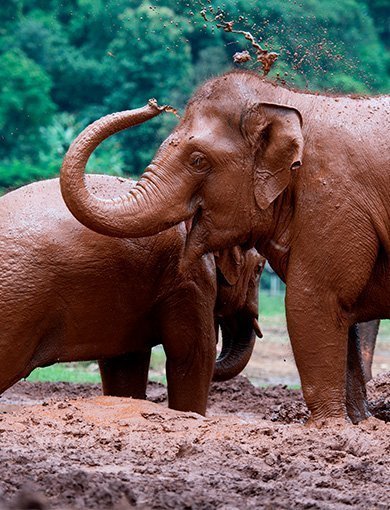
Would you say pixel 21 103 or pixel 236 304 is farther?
pixel 21 103

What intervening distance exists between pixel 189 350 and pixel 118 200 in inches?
69.3

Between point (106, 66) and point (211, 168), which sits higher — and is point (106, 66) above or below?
below

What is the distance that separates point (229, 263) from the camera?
31.7 feet

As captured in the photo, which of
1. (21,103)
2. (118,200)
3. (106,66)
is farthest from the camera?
(106,66)

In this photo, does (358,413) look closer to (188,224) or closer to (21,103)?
(188,224)

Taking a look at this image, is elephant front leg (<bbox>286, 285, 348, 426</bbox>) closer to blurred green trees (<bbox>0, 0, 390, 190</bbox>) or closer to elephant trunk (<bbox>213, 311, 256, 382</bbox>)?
elephant trunk (<bbox>213, 311, 256, 382</bbox>)

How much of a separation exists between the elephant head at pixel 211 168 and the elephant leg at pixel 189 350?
89cm

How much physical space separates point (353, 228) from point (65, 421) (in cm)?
221

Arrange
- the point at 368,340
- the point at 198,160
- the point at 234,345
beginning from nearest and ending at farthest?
1. the point at 198,160
2. the point at 234,345
3. the point at 368,340

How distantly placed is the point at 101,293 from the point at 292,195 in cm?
147

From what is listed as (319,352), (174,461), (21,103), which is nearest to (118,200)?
(319,352)

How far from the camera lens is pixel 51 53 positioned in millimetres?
44469

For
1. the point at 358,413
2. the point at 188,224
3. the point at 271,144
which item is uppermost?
the point at 271,144

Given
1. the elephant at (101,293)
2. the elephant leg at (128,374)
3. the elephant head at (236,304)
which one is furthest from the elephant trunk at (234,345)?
the elephant leg at (128,374)
